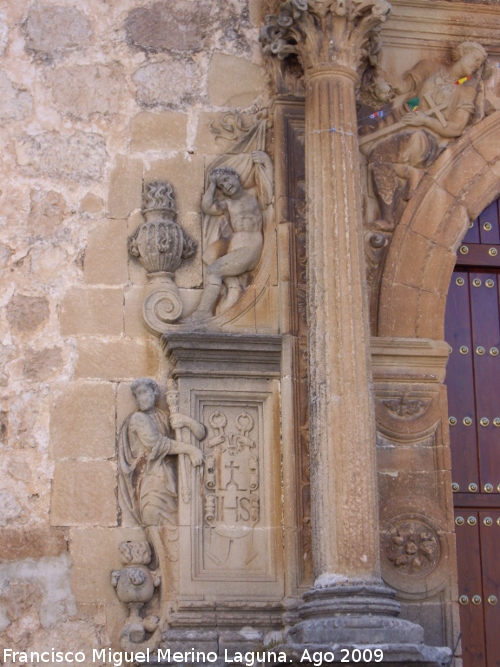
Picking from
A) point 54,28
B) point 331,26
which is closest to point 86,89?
point 54,28

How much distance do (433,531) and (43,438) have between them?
2.09 m

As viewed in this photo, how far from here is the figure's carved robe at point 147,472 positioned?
6672mm

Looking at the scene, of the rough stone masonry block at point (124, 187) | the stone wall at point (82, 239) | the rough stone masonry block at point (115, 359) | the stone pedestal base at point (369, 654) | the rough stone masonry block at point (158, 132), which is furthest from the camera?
the rough stone masonry block at point (158, 132)

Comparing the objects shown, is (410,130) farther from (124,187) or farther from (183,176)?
(124,187)

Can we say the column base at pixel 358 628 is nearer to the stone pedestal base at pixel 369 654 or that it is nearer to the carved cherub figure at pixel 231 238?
the stone pedestal base at pixel 369 654

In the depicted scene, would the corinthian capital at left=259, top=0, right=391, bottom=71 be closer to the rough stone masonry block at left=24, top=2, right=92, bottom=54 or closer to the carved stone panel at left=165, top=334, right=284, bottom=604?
the rough stone masonry block at left=24, top=2, right=92, bottom=54

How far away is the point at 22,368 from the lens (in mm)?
6863

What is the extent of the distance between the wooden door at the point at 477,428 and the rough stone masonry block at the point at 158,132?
177cm

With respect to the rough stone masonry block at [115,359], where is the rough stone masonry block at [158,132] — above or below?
above

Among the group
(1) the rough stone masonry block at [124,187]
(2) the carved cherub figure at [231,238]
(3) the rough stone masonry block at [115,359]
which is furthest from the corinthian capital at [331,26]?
(3) the rough stone masonry block at [115,359]

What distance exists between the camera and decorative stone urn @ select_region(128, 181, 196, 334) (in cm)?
696

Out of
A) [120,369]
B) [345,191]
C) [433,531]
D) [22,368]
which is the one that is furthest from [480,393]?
[22,368]

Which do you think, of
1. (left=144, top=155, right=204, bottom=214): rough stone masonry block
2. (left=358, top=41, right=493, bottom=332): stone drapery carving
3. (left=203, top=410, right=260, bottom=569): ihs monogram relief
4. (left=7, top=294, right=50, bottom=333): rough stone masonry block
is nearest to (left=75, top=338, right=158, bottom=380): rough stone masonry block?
(left=7, top=294, right=50, bottom=333): rough stone masonry block

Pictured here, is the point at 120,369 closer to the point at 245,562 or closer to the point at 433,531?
the point at 245,562
